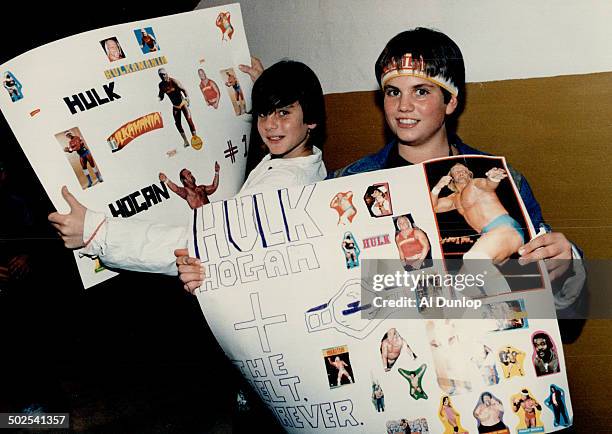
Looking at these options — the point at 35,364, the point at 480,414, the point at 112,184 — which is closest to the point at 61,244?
the point at 112,184

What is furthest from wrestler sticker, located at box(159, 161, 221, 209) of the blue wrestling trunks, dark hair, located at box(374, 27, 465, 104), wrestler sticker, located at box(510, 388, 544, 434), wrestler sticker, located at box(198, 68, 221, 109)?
wrestler sticker, located at box(510, 388, 544, 434)

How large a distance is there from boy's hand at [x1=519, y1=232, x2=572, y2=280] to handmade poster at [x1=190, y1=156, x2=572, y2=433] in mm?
14

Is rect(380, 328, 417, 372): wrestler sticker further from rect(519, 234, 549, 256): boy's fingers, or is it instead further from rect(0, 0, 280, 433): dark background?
rect(0, 0, 280, 433): dark background

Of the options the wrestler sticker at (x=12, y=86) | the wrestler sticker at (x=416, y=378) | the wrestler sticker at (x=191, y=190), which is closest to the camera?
the wrestler sticker at (x=416, y=378)

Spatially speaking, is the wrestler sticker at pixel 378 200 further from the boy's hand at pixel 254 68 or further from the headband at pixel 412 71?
the boy's hand at pixel 254 68

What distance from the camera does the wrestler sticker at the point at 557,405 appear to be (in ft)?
2.96

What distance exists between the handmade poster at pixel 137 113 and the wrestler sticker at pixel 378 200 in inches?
11.3

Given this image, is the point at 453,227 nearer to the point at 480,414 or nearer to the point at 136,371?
the point at 480,414

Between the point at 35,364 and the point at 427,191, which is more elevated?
the point at 427,191

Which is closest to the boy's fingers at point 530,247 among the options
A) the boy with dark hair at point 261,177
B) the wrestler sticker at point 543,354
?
the wrestler sticker at point 543,354

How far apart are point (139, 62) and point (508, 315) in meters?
0.67

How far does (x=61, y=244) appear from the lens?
1063 millimetres

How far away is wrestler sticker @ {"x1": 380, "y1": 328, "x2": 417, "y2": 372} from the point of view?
0.90 meters

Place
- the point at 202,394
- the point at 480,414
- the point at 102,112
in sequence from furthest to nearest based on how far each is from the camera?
the point at 202,394, the point at 102,112, the point at 480,414
